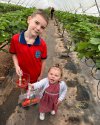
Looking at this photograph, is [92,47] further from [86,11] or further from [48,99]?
[86,11]

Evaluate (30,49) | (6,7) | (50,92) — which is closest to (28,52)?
(30,49)

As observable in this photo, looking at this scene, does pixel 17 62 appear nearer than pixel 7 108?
Yes

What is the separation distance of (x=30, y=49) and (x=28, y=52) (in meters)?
0.05

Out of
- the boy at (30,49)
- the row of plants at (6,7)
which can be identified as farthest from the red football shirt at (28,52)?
the row of plants at (6,7)

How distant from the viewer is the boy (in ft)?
10.9

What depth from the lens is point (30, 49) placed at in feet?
11.5

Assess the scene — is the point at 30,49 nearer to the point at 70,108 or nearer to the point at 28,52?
the point at 28,52

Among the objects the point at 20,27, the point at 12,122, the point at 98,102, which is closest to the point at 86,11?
the point at 20,27

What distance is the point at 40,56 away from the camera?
3621 mm

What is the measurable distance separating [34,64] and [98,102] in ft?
4.90

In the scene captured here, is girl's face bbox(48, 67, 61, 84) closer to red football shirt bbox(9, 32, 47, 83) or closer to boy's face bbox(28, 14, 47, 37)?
red football shirt bbox(9, 32, 47, 83)

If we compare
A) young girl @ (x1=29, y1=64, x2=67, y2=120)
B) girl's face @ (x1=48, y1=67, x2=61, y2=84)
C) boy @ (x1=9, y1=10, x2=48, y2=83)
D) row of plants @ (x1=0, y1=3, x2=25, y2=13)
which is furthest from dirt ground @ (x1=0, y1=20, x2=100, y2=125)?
row of plants @ (x1=0, y1=3, x2=25, y2=13)

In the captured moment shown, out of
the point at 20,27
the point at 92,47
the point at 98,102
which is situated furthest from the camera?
the point at 20,27

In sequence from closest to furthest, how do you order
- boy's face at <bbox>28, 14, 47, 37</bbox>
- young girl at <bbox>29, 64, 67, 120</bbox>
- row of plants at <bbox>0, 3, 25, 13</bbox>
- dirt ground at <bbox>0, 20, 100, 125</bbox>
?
boy's face at <bbox>28, 14, 47, 37</bbox> → young girl at <bbox>29, 64, 67, 120</bbox> → dirt ground at <bbox>0, 20, 100, 125</bbox> → row of plants at <bbox>0, 3, 25, 13</bbox>
